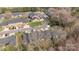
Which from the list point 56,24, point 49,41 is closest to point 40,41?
point 49,41
